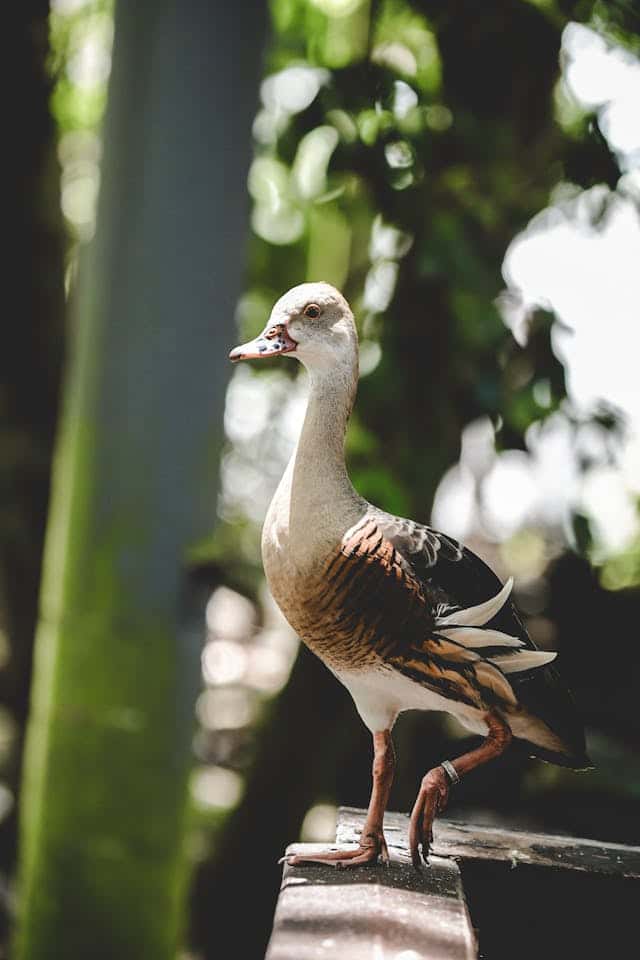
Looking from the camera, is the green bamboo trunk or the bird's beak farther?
the green bamboo trunk

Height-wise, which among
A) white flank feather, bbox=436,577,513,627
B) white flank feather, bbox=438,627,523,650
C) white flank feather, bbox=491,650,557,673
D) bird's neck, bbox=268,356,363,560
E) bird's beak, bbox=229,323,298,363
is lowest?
white flank feather, bbox=491,650,557,673

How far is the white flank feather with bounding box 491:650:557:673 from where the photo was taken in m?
1.40

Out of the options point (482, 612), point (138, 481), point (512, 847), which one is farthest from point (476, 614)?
point (138, 481)

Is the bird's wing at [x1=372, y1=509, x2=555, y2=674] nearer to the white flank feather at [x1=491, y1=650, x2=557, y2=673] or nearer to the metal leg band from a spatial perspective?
the white flank feather at [x1=491, y1=650, x2=557, y2=673]

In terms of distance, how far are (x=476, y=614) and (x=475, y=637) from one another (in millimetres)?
36

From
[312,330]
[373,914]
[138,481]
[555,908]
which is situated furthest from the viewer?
[138,481]

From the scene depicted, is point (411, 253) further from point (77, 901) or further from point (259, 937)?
point (259, 937)

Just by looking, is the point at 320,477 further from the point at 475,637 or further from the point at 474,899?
the point at 474,899

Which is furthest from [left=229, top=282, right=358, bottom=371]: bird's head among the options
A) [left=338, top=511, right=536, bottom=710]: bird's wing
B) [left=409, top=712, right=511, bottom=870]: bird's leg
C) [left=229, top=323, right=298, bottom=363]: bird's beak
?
[left=409, top=712, right=511, bottom=870]: bird's leg

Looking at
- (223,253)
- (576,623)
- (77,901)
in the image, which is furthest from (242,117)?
(576,623)

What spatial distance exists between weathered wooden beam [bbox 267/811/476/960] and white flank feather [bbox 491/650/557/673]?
0.33 meters

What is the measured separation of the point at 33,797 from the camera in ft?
8.76

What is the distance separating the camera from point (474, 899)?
1.63m

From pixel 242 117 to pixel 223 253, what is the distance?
352 mm
